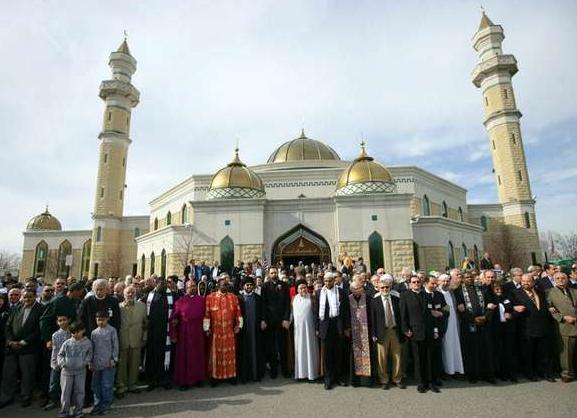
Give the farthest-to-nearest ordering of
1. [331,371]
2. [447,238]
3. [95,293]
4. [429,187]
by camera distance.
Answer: [429,187], [447,238], [331,371], [95,293]

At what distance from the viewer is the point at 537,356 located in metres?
5.95

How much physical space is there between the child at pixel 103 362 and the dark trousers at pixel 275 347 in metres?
2.56

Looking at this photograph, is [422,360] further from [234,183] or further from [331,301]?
[234,183]

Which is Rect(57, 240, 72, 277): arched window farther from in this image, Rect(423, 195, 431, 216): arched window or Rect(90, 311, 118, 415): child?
Rect(90, 311, 118, 415): child

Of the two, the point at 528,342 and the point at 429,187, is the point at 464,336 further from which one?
the point at 429,187

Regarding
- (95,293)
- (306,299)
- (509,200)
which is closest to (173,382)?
(95,293)

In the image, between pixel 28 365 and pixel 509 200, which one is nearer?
pixel 28 365

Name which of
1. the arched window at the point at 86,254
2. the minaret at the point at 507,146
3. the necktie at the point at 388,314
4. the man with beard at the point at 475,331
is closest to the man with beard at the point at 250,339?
the necktie at the point at 388,314

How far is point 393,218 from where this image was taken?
17.2 metres

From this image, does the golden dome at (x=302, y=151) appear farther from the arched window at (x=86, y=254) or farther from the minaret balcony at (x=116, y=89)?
the arched window at (x=86, y=254)

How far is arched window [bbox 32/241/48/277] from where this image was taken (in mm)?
34531

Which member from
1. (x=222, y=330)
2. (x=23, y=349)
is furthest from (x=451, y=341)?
(x=23, y=349)

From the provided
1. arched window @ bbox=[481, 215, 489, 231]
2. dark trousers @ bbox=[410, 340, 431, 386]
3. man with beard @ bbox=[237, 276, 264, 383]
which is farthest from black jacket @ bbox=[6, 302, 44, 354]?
arched window @ bbox=[481, 215, 489, 231]

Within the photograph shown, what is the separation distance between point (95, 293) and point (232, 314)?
2089 mm
